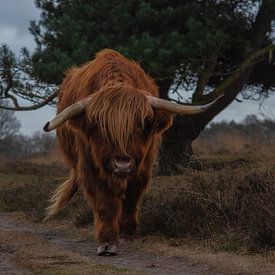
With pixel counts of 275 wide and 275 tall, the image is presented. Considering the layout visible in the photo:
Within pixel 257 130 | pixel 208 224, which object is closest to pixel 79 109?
pixel 208 224

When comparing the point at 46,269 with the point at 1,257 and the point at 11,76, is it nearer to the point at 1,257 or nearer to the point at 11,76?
the point at 1,257

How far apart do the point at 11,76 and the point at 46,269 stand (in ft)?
30.4

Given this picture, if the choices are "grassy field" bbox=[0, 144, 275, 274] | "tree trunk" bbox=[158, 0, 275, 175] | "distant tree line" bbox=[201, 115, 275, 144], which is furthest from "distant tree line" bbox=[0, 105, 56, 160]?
"grassy field" bbox=[0, 144, 275, 274]

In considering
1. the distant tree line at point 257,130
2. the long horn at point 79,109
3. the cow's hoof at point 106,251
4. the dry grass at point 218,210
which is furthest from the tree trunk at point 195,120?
the cow's hoof at point 106,251

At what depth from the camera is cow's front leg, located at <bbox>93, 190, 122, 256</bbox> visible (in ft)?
24.0

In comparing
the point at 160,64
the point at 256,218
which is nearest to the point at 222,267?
the point at 256,218

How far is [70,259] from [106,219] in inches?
28.3

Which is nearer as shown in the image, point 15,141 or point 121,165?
point 121,165

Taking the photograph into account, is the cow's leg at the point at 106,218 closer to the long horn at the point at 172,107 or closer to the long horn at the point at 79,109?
the long horn at the point at 79,109

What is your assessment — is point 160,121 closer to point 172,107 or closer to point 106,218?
point 172,107

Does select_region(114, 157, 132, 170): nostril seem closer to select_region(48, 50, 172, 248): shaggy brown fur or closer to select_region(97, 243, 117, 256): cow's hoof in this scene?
select_region(48, 50, 172, 248): shaggy brown fur

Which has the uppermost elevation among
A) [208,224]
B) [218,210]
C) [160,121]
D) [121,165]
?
[160,121]

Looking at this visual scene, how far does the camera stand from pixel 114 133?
6617 mm

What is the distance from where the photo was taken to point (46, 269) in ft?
20.6
